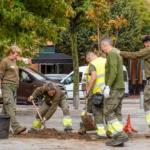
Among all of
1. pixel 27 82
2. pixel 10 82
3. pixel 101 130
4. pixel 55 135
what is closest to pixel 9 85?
pixel 10 82

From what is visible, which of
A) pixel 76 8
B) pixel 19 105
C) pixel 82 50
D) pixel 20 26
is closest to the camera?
pixel 20 26

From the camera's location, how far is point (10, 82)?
47.8 ft

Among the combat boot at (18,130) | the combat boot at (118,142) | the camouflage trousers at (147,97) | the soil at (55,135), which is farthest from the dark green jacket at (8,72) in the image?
the combat boot at (118,142)

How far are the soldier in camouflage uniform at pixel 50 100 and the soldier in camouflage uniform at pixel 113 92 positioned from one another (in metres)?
2.07

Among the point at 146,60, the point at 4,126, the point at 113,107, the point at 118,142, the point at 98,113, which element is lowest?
the point at 118,142

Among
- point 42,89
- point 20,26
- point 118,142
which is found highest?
point 20,26

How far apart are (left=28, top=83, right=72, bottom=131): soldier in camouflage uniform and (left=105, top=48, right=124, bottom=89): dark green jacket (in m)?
2.08

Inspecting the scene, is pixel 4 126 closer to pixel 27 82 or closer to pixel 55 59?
pixel 27 82

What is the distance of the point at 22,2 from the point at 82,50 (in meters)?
27.1

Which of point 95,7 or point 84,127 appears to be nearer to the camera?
point 84,127

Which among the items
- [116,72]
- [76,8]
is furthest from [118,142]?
[76,8]

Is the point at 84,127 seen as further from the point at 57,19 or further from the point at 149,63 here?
the point at 57,19

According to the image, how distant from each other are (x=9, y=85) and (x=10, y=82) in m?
0.07

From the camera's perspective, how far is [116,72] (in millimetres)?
12711
